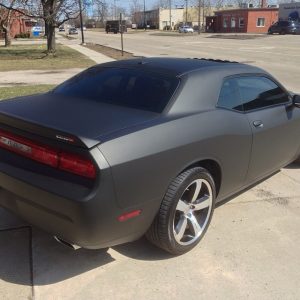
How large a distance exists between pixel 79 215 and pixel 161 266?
2.95 feet

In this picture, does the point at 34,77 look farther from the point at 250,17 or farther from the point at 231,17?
the point at 231,17

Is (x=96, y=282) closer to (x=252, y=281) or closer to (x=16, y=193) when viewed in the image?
(x=16, y=193)

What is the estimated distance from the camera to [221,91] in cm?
397

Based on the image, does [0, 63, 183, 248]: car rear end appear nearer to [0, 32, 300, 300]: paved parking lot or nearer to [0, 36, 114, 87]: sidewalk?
[0, 32, 300, 300]: paved parking lot

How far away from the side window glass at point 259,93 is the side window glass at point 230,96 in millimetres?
73

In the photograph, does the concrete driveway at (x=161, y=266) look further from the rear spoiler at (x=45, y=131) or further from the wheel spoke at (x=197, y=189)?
the rear spoiler at (x=45, y=131)

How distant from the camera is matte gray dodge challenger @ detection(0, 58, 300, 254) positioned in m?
2.91

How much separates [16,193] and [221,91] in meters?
1.94

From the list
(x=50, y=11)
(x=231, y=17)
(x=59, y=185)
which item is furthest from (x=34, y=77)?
(x=231, y=17)

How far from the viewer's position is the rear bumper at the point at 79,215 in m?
2.85

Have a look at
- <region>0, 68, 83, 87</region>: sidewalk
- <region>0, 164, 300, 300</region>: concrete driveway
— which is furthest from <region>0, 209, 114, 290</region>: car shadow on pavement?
<region>0, 68, 83, 87</region>: sidewalk

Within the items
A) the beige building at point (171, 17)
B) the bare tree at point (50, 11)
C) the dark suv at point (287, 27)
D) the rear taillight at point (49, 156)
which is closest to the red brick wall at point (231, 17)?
the dark suv at point (287, 27)

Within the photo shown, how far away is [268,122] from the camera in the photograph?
14.3 ft

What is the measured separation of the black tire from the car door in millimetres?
932
